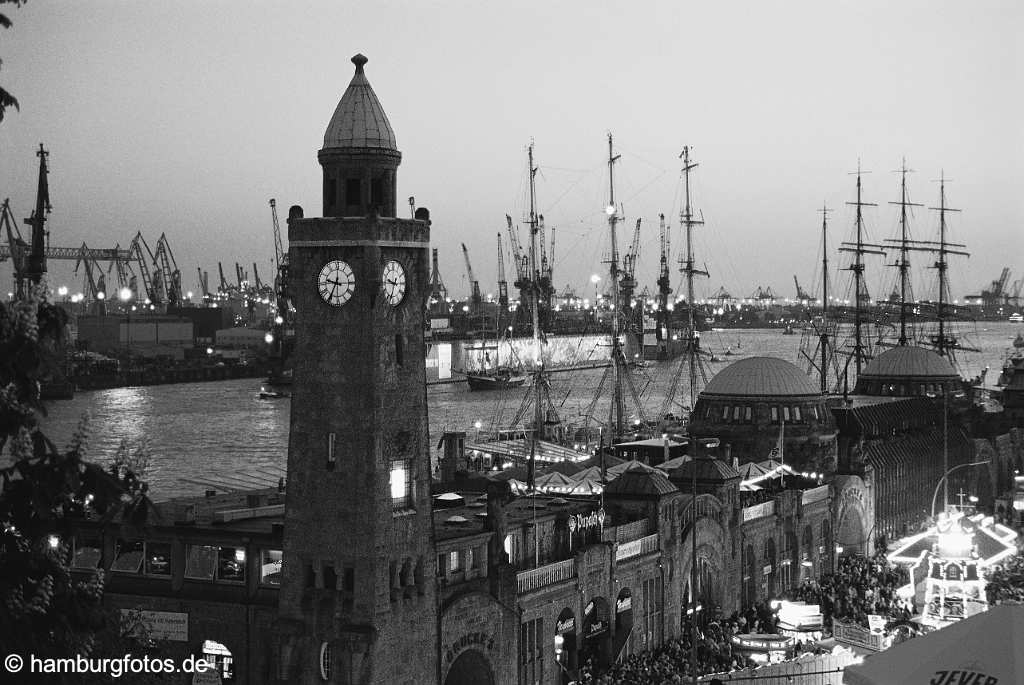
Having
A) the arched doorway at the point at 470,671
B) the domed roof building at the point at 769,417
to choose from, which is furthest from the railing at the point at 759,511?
the arched doorway at the point at 470,671

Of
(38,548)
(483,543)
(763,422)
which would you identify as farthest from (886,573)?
(38,548)

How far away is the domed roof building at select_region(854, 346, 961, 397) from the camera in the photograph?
10569 cm

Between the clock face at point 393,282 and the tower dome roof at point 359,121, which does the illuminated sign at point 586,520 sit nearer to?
the clock face at point 393,282

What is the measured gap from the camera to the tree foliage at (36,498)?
2094 centimetres

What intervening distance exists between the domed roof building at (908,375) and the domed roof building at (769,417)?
26.9 meters

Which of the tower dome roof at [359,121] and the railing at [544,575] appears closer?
the tower dome roof at [359,121]

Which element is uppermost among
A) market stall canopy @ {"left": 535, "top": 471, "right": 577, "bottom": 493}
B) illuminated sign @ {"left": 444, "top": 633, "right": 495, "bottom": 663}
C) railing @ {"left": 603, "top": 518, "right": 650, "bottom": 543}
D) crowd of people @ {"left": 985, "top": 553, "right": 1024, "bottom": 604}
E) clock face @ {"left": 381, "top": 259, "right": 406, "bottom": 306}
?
clock face @ {"left": 381, "top": 259, "right": 406, "bottom": 306}

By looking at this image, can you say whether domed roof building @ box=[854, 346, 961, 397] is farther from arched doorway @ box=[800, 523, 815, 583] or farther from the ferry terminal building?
the ferry terminal building

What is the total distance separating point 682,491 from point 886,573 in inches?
575

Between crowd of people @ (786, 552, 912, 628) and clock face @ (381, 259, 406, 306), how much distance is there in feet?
80.4

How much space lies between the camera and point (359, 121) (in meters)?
35.3

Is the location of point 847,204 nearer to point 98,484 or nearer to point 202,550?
point 202,550

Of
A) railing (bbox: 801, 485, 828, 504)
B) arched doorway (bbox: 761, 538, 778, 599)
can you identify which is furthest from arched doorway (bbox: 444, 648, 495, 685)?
railing (bbox: 801, 485, 828, 504)

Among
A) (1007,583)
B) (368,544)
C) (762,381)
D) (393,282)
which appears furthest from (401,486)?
(762,381)
